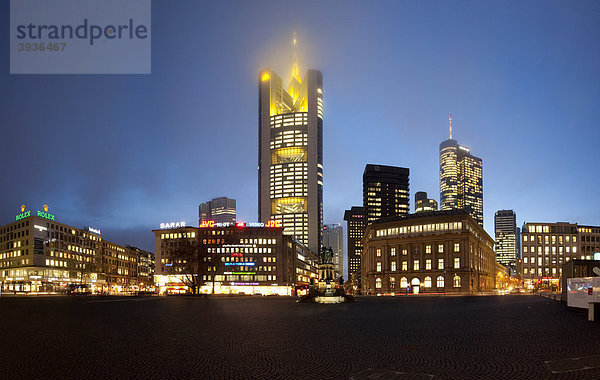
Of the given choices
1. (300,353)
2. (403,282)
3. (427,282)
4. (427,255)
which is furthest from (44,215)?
(300,353)

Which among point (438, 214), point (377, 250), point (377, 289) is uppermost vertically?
point (438, 214)

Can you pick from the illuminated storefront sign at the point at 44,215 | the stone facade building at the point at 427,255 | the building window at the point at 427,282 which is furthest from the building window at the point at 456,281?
the illuminated storefront sign at the point at 44,215

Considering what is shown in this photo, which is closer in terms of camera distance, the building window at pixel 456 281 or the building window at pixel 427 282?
the building window at pixel 456 281

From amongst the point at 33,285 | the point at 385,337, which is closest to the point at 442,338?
the point at 385,337

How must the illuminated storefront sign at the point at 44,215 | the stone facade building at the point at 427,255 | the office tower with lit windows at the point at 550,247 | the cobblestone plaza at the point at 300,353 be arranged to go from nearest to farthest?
1. the cobblestone plaza at the point at 300,353
2. the stone facade building at the point at 427,255
3. the illuminated storefront sign at the point at 44,215
4. the office tower with lit windows at the point at 550,247

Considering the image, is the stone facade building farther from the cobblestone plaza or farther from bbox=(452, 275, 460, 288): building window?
the cobblestone plaza

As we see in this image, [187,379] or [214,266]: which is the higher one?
[187,379]

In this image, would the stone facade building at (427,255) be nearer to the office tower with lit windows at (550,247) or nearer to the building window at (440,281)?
the building window at (440,281)

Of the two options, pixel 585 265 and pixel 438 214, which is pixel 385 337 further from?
pixel 438 214

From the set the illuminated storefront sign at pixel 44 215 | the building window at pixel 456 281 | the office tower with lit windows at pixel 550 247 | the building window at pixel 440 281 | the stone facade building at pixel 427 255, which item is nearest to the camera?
the building window at pixel 456 281

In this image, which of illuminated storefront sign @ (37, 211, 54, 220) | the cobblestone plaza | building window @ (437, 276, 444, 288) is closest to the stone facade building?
building window @ (437, 276, 444, 288)

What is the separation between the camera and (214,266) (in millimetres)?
178375

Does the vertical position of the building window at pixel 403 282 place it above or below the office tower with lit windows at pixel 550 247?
below

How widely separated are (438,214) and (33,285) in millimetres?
126585
